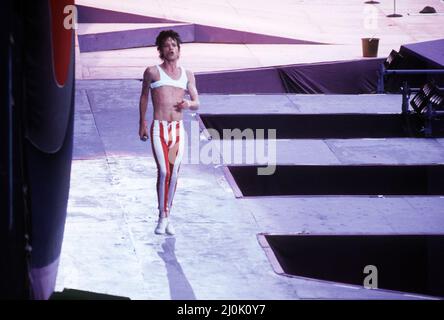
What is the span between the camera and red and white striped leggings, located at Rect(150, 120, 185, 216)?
30.8 feet

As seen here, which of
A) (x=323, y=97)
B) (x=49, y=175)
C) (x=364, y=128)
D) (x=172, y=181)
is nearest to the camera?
(x=49, y=175)

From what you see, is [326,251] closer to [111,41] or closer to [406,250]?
[406,250]

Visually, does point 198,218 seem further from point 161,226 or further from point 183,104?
point 183,104

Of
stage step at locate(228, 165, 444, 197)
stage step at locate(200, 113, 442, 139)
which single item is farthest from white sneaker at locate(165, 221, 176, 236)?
stage step at locate(200, 113, 442, 139)

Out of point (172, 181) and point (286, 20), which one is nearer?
point (172, 181)

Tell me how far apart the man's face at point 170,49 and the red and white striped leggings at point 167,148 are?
2.09 feet

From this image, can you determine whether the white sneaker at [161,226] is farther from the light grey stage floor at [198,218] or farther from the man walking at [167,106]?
the man walking at [167,106]

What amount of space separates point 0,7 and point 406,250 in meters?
6.71

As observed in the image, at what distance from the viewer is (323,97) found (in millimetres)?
18422

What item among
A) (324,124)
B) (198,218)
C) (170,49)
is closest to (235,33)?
(324,124)

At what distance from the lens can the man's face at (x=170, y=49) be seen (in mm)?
9087

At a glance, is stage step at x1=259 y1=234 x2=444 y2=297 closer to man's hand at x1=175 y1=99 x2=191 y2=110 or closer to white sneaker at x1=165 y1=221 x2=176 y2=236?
white sneaker at x1=165 y1=221 x2=176 y2=236

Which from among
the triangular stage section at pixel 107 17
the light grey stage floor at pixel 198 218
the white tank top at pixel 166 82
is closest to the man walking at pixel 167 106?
the white tank top at pixel 166 82

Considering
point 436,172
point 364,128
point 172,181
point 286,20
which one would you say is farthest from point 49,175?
point 286,20
